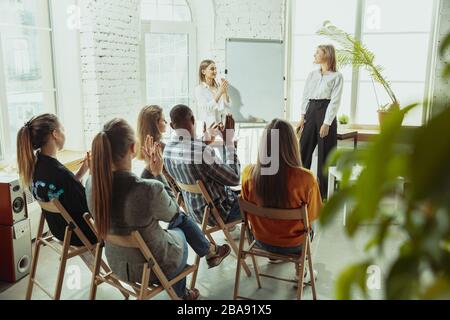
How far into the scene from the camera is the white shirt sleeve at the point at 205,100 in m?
4.53

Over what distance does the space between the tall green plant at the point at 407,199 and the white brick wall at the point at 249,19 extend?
186 inches

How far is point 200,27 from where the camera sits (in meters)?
5.22

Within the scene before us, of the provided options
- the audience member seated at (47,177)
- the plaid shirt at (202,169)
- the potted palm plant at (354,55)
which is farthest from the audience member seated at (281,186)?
the potted palm plant at (354,55)

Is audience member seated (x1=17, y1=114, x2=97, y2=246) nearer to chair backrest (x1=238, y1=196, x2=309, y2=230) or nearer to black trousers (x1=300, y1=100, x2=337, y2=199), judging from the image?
chair backrest (x1=238, y1=196, x2=309, y2=230)

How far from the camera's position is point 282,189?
7.22 ft

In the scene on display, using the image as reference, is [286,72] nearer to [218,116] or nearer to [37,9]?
[218,116]

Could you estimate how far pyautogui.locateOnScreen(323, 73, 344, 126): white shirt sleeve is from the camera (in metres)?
4.14

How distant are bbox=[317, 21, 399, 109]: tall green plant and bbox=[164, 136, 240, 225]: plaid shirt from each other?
2537 mm

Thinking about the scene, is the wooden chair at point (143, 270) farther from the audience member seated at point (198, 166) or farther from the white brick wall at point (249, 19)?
the white brick wall at point (249, 19)

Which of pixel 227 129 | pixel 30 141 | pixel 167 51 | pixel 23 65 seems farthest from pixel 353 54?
pixel 30 141

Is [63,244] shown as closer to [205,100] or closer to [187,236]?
[187,236]
